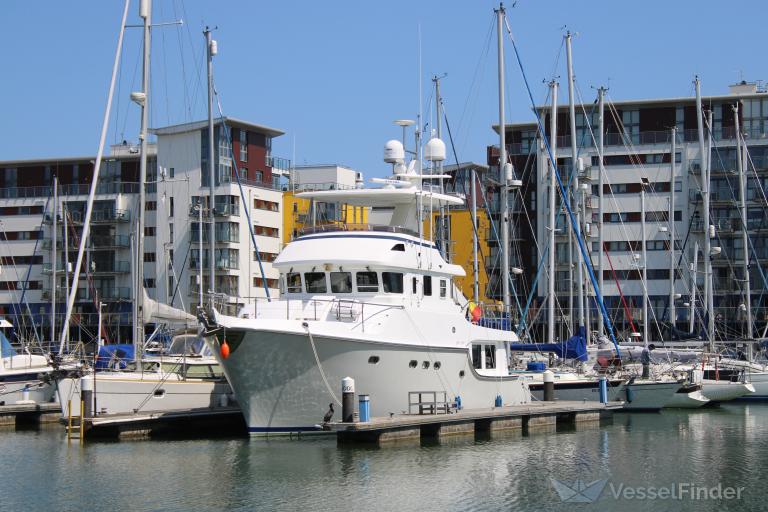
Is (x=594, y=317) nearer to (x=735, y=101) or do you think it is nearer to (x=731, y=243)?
(x=731, y=243)

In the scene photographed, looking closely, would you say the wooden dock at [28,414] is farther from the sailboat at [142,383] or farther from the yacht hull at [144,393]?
the yacht hull at [144,393]

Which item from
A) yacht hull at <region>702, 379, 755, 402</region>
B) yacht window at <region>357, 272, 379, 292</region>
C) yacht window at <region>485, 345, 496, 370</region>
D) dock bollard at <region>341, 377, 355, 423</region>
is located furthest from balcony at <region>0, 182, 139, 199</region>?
dock bollard at <region>341, 377, 355, 423</region>

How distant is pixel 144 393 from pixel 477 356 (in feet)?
33.7

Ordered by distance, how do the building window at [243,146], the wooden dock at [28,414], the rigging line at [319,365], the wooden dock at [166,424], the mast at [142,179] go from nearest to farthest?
the rigging line at [319,365] < the wooden dock at [166,424] < the mast at [142,179] < the wooden dock at [28,414] < the building window at [243,146]

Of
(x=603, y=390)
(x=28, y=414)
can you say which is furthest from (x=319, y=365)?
(x=28, y=414)

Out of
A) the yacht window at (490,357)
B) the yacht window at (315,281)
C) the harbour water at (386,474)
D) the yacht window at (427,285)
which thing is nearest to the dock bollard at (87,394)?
the harbour water at (386,474)

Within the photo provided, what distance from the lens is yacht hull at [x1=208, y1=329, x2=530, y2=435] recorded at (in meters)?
27.9

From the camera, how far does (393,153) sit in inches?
1380

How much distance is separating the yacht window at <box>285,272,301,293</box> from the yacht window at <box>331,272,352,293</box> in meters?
1.16

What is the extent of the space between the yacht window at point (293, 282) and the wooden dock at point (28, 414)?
37.1 feet

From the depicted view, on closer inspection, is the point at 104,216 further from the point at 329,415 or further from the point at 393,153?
the point at 329,415

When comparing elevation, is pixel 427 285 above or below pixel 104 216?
below

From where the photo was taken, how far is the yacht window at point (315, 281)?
30766 mm

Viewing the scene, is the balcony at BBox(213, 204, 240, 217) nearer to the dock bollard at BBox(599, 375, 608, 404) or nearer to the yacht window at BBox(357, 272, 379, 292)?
the dock bollard at BBox(599, 375, 608, 404)
